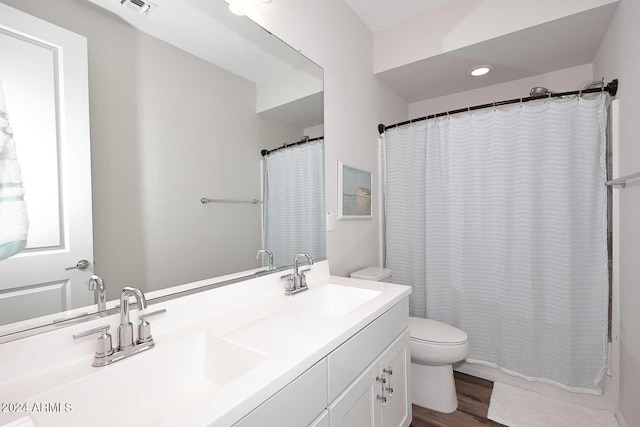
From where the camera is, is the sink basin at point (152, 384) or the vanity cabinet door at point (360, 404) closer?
the sink basin at point (152, 384)

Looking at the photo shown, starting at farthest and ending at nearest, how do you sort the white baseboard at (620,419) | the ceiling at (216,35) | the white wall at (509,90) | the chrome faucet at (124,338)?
the white wall at (509,90), the white baseboard at (620,419), the ceiling at (216,35), the chrome faucet at (124,338)

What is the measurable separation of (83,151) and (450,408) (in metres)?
2.18

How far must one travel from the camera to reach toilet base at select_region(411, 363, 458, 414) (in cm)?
176

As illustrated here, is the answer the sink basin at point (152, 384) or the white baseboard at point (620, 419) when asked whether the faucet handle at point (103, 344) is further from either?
the white baseboard at point (620, 419)

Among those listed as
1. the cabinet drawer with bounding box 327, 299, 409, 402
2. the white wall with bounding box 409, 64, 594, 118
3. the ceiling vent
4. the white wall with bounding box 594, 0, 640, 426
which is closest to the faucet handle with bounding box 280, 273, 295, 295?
the cabinet drawer with bounding box 327, 299, 409, 402

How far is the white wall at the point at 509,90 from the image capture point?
2291 millimetres

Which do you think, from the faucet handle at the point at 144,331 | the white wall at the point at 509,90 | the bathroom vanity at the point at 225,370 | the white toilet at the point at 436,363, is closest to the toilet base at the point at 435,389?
the white toilet at the point at 436,363

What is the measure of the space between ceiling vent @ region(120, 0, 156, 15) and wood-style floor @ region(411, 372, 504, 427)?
228 centimetres

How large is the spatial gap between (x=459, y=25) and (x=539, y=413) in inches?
98.6

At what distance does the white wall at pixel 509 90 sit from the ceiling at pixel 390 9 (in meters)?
0.92

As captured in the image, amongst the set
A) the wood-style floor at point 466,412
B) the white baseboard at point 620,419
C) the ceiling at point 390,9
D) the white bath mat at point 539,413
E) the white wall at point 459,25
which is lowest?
the wood-style floor at point 466,412

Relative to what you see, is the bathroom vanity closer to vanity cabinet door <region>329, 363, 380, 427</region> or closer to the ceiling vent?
vanity cabinet door <region>329, 363, 380, 427</region>

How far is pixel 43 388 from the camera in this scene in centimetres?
66

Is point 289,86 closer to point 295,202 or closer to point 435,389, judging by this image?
point 295,202
